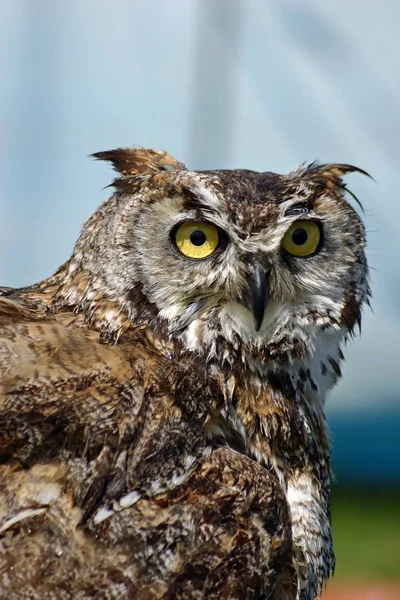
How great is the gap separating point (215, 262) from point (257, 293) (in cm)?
19

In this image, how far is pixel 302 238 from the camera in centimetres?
334

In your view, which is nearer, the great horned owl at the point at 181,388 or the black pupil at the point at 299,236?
the great horned owl at the point at 181,388

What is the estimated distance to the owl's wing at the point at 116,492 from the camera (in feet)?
8.50

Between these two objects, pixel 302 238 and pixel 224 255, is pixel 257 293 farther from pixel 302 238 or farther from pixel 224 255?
pixel 302 238

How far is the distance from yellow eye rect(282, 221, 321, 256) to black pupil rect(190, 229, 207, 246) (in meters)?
0.30

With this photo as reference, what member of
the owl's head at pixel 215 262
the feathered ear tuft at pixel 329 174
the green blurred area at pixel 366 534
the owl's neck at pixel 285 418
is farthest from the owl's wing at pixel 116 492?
the green blurred area at pixel 366 534

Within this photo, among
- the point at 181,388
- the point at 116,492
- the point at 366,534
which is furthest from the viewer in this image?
the point at 366,534

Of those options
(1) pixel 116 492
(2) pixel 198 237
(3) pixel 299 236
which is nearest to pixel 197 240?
(2) pixel 198 237

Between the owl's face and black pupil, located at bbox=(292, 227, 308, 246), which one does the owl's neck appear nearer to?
the owl's face

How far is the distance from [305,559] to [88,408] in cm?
92

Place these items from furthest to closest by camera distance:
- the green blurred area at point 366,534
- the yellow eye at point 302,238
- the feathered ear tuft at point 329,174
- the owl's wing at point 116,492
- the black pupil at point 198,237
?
1. the green blurred area at point 366,534
2. the feathered ear tuft at point 329,174
3. the yellow eye at point 302,238
4. the black pupil at point 198,237
5. the owl's wing at point 116,492

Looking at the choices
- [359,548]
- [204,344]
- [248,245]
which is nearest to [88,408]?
[204,344]

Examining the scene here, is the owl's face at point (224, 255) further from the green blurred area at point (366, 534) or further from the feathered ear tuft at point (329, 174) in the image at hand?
the green blurred area at point (366, 534)

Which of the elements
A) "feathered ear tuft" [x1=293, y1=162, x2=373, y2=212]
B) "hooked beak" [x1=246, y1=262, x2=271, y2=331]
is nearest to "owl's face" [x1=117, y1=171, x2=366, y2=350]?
"hooked beak" [x1=246, y1=262, x2=271, y2=331]
